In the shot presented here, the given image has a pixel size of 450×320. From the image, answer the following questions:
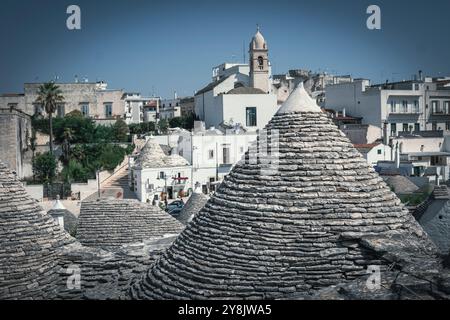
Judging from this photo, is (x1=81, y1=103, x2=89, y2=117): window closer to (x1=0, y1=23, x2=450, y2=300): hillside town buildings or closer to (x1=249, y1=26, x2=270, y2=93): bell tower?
(x1=249, y1=26, x2=270, y2=93): bell tower

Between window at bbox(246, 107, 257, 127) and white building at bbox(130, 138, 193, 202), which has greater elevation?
window at bbox(246, 107, 257, 127)

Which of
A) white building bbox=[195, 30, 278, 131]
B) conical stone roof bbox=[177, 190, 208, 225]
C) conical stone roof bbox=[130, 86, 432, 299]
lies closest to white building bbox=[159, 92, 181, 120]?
white building bbox=[195, 30, 278, 131]

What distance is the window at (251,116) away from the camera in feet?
152

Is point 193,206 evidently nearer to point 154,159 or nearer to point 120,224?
point 120,224

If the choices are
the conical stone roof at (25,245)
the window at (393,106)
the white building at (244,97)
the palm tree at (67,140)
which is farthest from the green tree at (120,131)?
the conical stone roof at (25,245)

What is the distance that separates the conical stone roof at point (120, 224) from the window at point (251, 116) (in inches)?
1372

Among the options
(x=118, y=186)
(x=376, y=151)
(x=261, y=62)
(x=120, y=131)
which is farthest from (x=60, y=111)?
(x=376, y=151)

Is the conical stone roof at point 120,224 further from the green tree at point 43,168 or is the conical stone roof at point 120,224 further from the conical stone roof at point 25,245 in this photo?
the green tree at point 43,168

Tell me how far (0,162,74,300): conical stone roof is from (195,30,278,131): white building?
114ft

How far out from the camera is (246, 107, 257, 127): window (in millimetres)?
46344

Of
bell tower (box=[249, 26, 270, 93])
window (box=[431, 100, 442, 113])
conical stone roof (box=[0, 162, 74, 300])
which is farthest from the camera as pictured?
bell tower (box=[249, 26, 270, 93])
